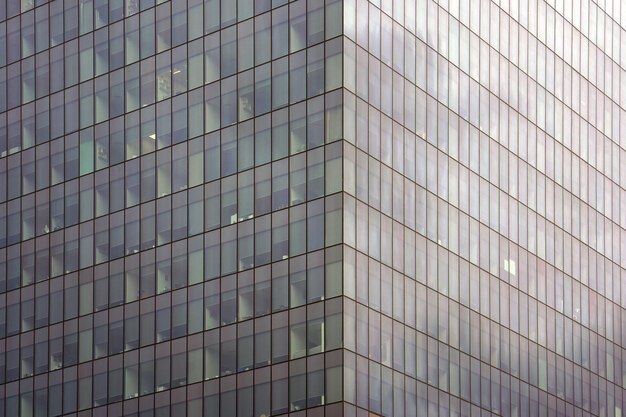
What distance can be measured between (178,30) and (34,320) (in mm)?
19768

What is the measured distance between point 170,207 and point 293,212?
9.32 meters

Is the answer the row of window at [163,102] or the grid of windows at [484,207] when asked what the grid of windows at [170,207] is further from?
the grid of windows at [484,207]

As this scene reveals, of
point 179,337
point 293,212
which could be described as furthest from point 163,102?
point 179,337

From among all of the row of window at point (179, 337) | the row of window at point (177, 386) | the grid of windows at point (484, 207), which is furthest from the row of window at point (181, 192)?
the row of window at point (177, 386)

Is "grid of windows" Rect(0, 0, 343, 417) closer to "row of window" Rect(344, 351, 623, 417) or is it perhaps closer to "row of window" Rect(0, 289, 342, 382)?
"row of window" Rect(0, 289, 342, 382)

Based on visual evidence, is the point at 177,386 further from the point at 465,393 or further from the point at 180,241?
the point at 465,393

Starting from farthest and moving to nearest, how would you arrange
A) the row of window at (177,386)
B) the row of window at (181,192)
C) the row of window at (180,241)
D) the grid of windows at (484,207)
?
the grid of windows at (484,207), the row of window at (181,192), the row of window at (180,241), the row of window at (177,386)

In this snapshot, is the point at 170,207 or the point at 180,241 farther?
the point at 170,207

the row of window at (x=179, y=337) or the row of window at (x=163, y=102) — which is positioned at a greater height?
the row of window at (x=163, y=102)

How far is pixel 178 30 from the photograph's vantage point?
102938 mm

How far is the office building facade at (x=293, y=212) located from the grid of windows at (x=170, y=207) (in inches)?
5.3

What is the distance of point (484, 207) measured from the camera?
4225 inches

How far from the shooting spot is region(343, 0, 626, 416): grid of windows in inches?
3767

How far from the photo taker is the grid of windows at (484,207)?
95.7 metres
